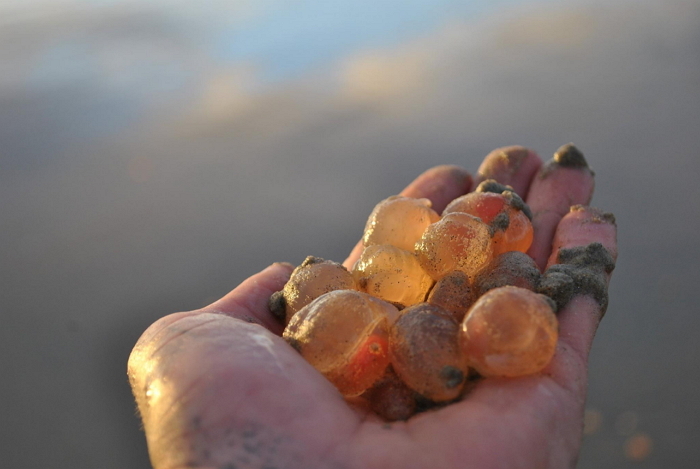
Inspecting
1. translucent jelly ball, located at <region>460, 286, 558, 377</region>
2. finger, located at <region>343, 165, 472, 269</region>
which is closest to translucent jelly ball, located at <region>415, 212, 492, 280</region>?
translucent jelly ball, located at <region>460, 286, 558, 377</region>

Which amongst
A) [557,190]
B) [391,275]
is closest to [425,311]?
[391,275]

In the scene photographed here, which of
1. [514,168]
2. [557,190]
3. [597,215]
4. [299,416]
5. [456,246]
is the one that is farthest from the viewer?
[514,168]

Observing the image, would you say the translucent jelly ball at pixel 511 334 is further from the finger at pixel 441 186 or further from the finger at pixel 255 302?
the finger at pixel 441 186

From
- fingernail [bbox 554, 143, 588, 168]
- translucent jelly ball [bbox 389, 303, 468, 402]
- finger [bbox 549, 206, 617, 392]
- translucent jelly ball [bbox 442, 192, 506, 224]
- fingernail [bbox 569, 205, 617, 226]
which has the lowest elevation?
finger [bbox 549, 206, 617, 392]

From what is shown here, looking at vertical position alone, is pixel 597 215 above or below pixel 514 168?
below

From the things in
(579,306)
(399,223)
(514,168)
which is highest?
(399,223)

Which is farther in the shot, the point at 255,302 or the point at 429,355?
the point at 255,302

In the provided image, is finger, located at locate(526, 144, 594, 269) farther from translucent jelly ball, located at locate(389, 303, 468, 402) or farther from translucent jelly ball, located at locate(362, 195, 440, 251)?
translucent jelly ball, located at locate(389, 303, 468, 402)

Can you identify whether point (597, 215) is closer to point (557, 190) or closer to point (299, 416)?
point (557, 190)

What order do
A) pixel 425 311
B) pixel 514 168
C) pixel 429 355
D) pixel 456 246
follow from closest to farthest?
1. pixel 429 355
2. pixel 425 311
3. pixel 456 246
4. pixel 514 168
